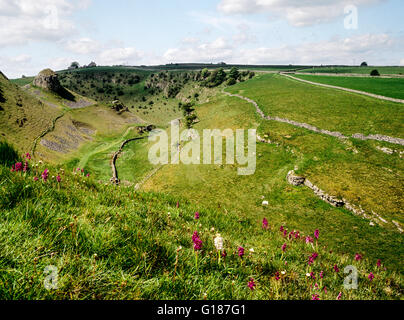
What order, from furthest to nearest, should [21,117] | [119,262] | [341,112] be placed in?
[21,117]
[341,112]
[119,262]

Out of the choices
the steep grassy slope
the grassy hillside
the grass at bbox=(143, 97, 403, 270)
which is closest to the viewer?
the grassy hillside

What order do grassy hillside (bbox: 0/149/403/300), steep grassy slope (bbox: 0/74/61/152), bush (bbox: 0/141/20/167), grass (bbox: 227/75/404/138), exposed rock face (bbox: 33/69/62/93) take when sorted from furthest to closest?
exposed rock face (bbox: 33/69/62/93) < steep grassy slope (bbox: 0/74/61/152) < grass (bbox: 227/75/404/138) < bush (bbox: 0/141/20/167) < grassy hillside (bbox: 0/149/403/300)

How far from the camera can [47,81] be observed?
86.4 metres

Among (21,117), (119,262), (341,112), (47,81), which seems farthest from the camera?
(47,81)

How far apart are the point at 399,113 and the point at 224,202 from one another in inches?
1245

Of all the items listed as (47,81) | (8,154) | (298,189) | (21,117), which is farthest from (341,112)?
(47,81)

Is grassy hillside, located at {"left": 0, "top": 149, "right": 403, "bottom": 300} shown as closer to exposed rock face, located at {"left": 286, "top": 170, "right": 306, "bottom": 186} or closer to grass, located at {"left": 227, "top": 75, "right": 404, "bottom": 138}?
exposed rock face, located at {"left": 286, "top": 170, "right": 306, "bottom": 186}

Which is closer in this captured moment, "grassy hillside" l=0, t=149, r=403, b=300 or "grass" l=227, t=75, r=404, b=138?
"grassy hillside" l=0, t=149, r=403, b=300

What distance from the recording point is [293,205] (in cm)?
2220

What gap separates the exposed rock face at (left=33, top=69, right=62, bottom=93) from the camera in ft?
282

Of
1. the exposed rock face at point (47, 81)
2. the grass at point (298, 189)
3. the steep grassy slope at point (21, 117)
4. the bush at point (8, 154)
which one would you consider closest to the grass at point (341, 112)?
the grass at point (298, 189)

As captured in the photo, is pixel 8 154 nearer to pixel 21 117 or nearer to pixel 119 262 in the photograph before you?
pixel 119 262

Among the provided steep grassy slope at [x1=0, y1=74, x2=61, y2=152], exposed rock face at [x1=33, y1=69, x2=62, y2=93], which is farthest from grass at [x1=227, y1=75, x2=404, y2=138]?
exposed rock face at [x1=33, y1=69, x2=62, y2=93]
